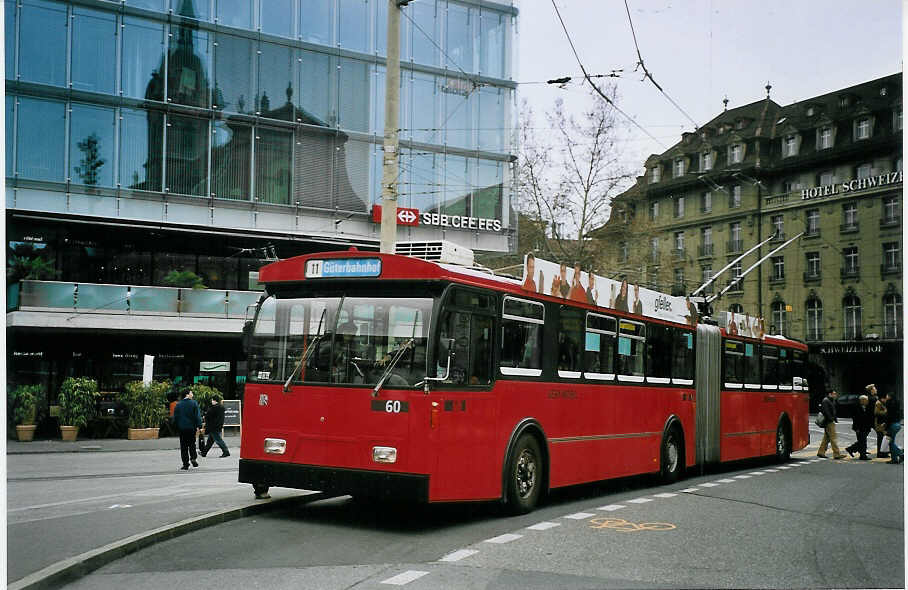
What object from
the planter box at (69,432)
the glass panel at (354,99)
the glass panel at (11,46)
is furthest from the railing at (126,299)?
the glass panel at (11,46)

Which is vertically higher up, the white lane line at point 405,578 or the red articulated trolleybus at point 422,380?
the red articulated trolleybus at point 422,380

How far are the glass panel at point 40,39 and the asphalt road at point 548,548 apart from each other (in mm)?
14033

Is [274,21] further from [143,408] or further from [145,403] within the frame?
[143,408]

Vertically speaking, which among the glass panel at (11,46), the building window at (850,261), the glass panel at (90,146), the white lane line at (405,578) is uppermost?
the glass panel at (11,46)

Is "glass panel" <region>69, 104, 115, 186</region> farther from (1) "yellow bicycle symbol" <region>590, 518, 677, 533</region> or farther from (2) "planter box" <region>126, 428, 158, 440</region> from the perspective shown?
(1) "yellow bicycle symbol" <region>590, 518, 677, 533</region>

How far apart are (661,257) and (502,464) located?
25789mm

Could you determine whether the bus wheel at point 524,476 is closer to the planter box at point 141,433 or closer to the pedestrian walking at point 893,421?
the pedestrian walking at point 893,421

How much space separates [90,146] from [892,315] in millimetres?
19218

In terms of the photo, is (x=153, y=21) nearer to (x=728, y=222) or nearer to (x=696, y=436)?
(x=728, y=222)

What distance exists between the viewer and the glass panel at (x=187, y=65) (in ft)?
88.2

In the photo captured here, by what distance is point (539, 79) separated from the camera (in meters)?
19.5

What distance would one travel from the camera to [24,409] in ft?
85.3

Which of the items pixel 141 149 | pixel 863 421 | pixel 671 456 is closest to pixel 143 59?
pixel 141 149

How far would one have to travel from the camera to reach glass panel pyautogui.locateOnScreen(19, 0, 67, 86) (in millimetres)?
20984
